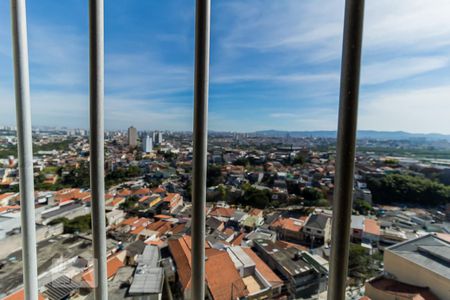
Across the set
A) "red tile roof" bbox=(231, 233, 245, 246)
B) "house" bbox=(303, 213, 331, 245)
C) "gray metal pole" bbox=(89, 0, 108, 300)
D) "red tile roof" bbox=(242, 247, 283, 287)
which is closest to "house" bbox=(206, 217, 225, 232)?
"red tile roof" bbox=(231, 233, 245, 246)

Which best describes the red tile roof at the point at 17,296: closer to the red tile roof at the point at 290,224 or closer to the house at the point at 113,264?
the house at the point at 113,264

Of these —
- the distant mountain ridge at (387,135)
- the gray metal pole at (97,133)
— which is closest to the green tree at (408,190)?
the distant mountain ridge at (387,135)

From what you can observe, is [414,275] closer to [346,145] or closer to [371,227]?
[371,227]

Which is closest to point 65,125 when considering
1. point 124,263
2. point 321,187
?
point 124,263

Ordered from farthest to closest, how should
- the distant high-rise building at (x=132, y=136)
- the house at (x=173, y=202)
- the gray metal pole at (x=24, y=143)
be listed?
the distant high-rise building at (x=132, y=136) < the house at (x=173, y=202) < the gray metal pole at (x=24, y=143)

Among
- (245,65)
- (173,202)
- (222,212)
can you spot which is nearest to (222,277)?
(222,212)

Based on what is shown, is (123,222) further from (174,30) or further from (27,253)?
(174,30)
